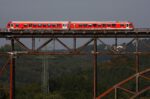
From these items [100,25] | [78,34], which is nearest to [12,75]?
[78,34]

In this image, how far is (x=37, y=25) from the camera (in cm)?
5156

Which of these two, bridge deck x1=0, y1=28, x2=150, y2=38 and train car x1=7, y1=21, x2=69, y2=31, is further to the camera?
train car x1=7, y1=21, x2=69, y2=31

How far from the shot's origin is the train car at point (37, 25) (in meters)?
50.5

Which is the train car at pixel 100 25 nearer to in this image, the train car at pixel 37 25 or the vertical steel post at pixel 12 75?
the train car at pixel 37 25

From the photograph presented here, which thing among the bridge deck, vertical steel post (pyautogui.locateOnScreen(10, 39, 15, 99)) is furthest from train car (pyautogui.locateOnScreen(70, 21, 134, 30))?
vertical steel post (pyautogui.locateOnScreen(10, 39, 15, 99))

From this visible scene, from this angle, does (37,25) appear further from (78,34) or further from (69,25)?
(78,34)

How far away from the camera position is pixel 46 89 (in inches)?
4520

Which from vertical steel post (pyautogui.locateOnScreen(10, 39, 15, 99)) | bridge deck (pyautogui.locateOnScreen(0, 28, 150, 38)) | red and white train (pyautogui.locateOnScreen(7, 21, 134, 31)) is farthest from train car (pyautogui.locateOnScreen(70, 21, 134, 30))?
vertical steel post (pyautogui.locateOnScreen(10, 39, 15, 99))

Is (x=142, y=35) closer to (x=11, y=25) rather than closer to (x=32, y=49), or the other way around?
(x=32, y=49)

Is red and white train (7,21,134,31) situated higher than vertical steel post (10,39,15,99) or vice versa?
red and white train (7,21,134,31)

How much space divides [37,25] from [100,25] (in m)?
7.66

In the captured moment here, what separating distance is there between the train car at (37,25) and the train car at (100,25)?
3.93ft

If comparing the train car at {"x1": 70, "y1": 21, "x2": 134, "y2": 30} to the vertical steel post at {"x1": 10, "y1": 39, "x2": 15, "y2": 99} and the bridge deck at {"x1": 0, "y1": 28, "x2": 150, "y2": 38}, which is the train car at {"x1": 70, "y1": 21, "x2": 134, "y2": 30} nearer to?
the bridge deck at {"x1": 0, "y1": 28, "x2": 150, "y2": 38}

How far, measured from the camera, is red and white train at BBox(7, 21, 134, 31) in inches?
1975
